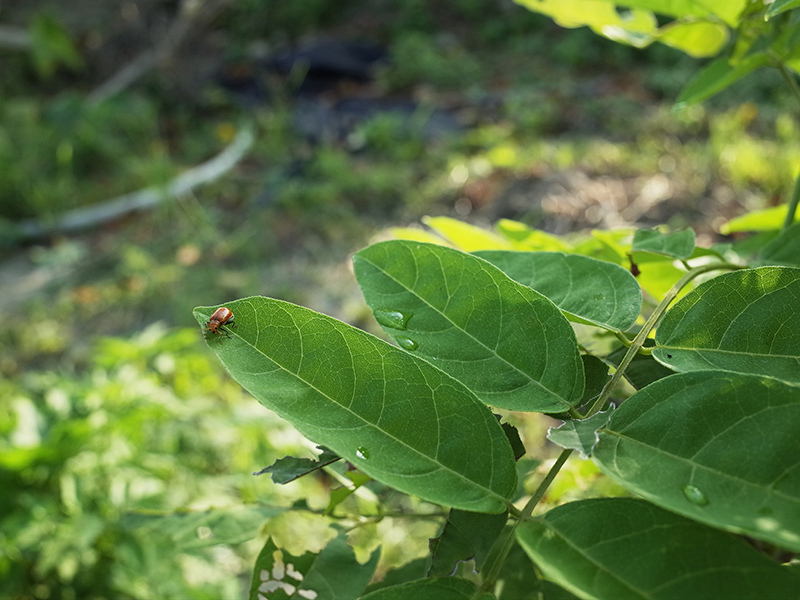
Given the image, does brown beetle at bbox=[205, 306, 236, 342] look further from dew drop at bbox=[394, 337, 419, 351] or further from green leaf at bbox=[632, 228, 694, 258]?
green leaf at bbox=[632, 228, 694, 258]

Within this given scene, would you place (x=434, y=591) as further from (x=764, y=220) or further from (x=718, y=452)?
(x=764, y=220)

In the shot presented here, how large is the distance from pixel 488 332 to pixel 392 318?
2.3 inches

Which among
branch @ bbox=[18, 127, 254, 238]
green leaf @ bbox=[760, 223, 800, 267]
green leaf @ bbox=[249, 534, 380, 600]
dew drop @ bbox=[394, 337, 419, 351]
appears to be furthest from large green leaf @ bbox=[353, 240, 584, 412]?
branch @ bbox=[18, 127, 254, 238]

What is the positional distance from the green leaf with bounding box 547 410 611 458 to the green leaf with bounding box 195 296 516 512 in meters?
0.03

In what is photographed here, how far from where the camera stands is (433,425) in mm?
323

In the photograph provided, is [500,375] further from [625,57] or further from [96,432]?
[625,57]

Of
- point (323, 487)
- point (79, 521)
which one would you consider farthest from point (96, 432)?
point (323, 487)

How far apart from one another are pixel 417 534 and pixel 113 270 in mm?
3328

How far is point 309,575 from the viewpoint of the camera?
42 centimetres

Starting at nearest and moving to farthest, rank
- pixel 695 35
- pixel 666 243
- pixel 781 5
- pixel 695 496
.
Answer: pixel 695 496, pixel 781 5, pixel 666 243, pixel 695 35

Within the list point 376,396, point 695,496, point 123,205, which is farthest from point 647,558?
point 123,205

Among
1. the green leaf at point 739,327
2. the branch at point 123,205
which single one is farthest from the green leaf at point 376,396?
the branch at point 123,205

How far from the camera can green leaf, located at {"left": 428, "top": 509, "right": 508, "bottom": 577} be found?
1.14 ft

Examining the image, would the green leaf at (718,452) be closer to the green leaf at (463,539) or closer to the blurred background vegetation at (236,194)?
the green leaf at (463,539)
